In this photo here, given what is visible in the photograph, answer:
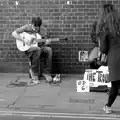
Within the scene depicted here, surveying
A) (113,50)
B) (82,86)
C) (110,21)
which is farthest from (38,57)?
(110,21)

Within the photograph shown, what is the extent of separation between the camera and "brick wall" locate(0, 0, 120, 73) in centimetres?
959

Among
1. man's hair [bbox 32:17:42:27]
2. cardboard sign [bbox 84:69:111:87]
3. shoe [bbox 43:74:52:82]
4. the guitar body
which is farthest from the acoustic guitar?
cardboard sign [bbox 84:69:111:87]

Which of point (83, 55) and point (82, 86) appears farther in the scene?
point (83, 55)

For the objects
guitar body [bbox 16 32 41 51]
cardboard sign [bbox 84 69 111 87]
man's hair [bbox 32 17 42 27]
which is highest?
man's hair [bbox 32 17 42 27]

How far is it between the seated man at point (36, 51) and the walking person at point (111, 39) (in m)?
2.92

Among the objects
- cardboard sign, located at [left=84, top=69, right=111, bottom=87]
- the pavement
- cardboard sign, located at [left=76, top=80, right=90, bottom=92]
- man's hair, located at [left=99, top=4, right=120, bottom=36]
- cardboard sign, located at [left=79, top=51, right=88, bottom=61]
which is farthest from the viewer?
cardboard sign, located at [left=79, top=51, right=88, bottom=61]

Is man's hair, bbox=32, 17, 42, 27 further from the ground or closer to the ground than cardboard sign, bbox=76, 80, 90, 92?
further from the ground

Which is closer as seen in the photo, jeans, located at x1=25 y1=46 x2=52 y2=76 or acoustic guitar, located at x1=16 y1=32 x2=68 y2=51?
jeans, located at x1=25 y1=46 x2=52 y2=76

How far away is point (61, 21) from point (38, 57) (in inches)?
55.0

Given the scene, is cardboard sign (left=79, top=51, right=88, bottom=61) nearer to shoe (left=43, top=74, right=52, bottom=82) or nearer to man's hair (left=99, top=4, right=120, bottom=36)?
shoe (left=43, top=74, right=52, bottom=82)

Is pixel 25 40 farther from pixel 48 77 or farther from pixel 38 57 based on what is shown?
pixel 48 77

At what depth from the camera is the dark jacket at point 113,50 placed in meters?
6.07

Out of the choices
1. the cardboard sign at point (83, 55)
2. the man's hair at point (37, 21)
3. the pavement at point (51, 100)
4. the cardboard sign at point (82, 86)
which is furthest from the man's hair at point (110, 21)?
the cardboard sign at point (83, 55)

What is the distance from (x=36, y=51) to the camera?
8.75 meters
